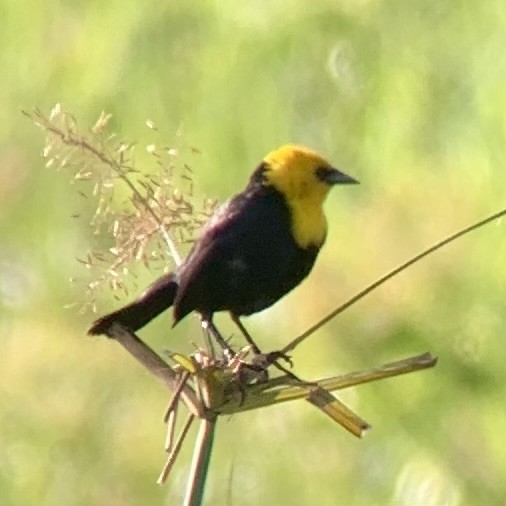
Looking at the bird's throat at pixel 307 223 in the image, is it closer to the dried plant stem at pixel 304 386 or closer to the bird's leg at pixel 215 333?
the bird's leg at pixel 215 333

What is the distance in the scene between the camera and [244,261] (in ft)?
2.83

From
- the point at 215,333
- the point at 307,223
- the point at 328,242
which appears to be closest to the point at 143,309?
the point at 215,333

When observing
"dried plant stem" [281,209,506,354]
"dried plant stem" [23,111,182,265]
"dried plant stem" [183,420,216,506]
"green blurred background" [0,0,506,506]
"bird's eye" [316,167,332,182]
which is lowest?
"green blurred background" [0,0,506,506]

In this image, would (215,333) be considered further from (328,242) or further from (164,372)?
(328,242)

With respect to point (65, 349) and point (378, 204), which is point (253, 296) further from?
point (65, 349)

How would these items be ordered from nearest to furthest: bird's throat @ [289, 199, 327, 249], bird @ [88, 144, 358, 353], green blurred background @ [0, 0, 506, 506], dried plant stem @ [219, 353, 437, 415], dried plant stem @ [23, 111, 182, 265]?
dried plant stem @ [219, 353, 437, 415] < dried plant stem @ [23, 111, 182, 265] < bird @ [88, 144, 358, 353] < bird's throat @ [289, 199, 327, 249] < green blurred background @ [0, 0, 506, 506]

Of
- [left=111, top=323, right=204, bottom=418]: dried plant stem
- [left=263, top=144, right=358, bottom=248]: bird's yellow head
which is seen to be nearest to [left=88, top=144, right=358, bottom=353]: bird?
[left=263, top=144, right=358, bottom=248]: bird's yellow head

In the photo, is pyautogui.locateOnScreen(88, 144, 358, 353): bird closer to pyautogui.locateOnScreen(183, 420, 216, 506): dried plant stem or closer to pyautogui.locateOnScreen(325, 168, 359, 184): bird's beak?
pyautogui.locateOnScreen(325, 168, 359, 184): bird's beak

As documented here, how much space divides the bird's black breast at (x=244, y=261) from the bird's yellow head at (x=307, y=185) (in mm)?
11

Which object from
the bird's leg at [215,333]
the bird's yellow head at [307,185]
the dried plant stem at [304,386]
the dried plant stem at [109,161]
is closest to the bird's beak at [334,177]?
the bird's yellow head at [307,185]

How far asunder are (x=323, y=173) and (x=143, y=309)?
0.78 ft

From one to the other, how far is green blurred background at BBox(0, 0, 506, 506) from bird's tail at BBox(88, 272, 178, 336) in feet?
2.61

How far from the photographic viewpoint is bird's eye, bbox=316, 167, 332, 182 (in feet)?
3.07

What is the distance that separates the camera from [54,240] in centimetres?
192
